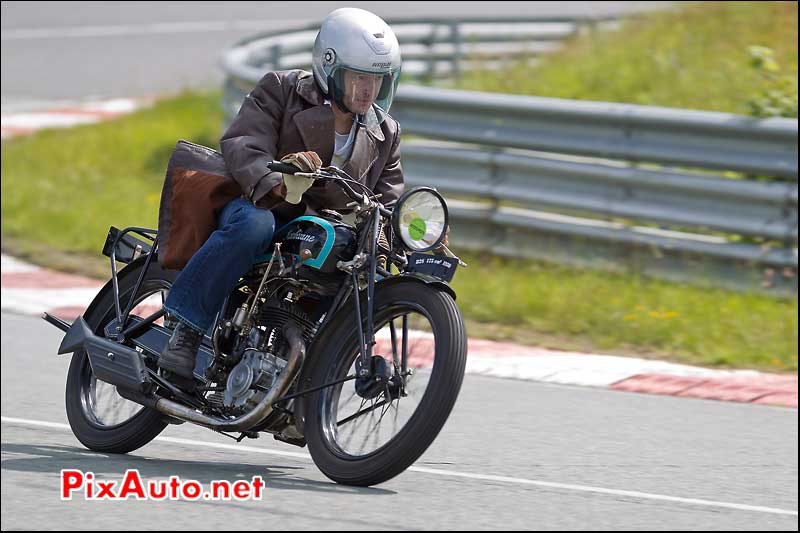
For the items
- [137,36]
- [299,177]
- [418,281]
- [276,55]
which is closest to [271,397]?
[418,281]

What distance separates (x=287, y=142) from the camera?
5.58m

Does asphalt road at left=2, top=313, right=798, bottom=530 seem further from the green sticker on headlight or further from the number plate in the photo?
the green sticker on headlight

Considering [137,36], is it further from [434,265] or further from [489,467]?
[434,265]

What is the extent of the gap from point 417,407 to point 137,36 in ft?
56.3

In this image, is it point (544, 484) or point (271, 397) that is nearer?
point (271, 397)

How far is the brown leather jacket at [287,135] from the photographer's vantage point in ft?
18.0

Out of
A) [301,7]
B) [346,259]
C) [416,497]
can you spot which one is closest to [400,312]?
[346,259]

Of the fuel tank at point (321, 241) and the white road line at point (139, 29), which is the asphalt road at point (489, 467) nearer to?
the fuel tank at point (321, 241)

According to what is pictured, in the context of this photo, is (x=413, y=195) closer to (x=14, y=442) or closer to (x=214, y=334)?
(x=214, y=334)

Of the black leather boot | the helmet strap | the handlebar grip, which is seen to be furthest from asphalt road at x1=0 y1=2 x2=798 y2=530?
the helmet strap

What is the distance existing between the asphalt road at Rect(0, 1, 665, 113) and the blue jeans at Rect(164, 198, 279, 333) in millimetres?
11439

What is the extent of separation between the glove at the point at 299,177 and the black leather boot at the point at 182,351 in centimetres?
77

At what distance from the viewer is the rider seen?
5438mm

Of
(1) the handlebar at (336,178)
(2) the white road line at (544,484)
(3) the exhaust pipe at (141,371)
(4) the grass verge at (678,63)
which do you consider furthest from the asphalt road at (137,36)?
(1) the handlebar at (336,178)
